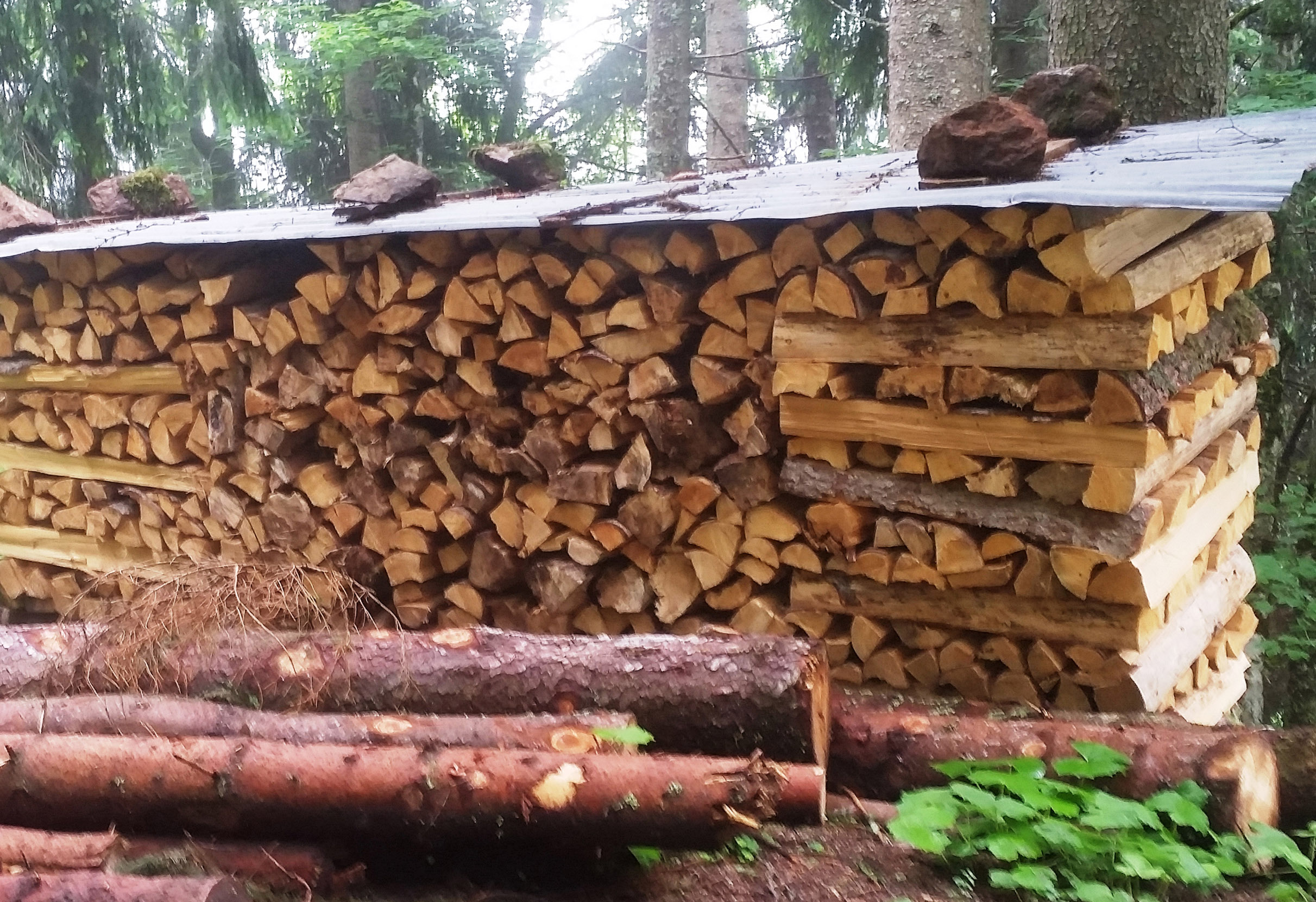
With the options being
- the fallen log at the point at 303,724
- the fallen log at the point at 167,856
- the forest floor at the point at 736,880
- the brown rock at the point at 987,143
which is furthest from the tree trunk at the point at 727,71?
the fallen log at the point at 167,856

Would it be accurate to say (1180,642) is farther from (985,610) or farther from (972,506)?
(972,506)

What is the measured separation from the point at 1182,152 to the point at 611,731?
7.31 feet

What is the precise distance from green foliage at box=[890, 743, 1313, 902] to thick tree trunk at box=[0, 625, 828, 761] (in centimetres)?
36

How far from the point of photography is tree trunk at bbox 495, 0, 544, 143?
11.1m

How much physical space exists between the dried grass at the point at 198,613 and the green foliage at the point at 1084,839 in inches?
65.8

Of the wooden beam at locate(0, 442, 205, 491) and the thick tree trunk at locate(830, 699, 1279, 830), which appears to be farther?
the wooden beam at locate(0, 442, 205, 491)

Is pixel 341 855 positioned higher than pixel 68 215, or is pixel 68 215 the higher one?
pixel 68 215

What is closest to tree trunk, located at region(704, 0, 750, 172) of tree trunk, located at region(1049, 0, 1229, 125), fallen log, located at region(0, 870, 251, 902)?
tree trunk, located at region(1049, 0, 1229, 125)

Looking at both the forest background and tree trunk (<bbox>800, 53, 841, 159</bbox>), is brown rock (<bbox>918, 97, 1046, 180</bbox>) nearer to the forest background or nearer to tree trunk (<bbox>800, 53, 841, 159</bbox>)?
the forest background

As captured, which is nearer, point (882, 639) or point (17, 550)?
point (882, 639)

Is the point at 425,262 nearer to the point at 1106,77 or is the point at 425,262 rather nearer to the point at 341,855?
the point at 341,855

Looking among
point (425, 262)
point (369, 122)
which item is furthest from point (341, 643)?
point (369, 122)

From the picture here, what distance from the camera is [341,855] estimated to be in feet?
6.97

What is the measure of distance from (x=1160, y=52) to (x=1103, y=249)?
234 cm
